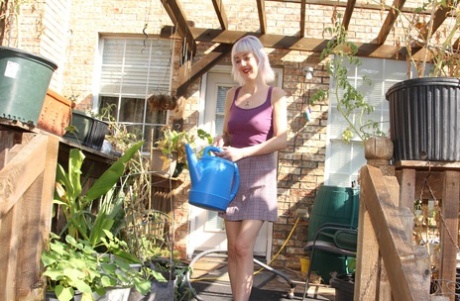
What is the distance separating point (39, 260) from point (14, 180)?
1.24 feet

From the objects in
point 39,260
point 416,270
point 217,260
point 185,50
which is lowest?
point 217,260

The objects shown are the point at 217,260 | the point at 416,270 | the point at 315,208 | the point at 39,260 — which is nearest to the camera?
the point at 416,270

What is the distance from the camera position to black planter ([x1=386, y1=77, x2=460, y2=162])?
7.47ft

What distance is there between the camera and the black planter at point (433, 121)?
7.47 ft

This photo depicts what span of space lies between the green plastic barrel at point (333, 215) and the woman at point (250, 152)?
8.17 feet

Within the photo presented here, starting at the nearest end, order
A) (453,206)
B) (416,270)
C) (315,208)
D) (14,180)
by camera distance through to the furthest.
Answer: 1. (416,270)
2. (14,180)
3. (453,206)
4. (315,208)

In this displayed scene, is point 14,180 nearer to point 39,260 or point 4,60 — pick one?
point 39,260

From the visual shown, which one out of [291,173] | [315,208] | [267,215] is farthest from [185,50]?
[267,215]

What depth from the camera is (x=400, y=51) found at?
5.45 m

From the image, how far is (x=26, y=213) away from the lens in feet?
7.07

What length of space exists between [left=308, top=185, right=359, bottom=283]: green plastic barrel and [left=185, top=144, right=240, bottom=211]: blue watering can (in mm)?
2629

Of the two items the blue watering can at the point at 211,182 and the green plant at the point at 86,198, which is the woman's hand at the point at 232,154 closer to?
the blue watering can at the point at 211,182

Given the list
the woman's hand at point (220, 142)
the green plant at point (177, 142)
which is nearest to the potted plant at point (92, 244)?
the woman's hand at point (220, 142)

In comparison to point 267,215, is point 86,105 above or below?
above
